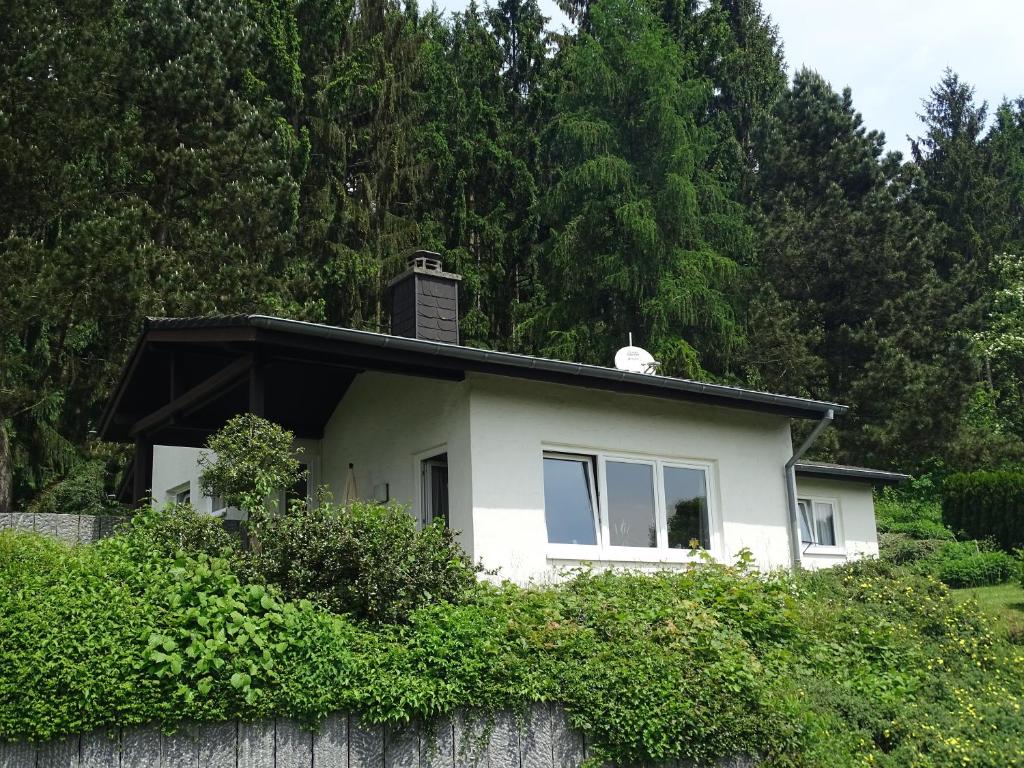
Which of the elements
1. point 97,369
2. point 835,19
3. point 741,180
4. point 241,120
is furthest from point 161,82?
point 741,180

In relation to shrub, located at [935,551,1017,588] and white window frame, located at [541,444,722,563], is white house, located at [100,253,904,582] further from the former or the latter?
shrub, located at [935,551,1017,588]

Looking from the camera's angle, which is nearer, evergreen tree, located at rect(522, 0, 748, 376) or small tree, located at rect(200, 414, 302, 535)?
small tree, located at rect(200, 414, 302, 535)

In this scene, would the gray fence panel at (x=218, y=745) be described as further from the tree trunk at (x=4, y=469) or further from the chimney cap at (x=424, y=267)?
the tree trunk at (x=4, y=469)

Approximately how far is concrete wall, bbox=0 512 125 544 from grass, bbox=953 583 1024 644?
999 centimetres

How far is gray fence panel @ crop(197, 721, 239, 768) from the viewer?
6.45 meters

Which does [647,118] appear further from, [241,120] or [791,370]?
[241,120]

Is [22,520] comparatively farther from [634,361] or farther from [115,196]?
[115,196]

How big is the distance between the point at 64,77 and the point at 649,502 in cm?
1456

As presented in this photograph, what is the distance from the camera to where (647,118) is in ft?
103

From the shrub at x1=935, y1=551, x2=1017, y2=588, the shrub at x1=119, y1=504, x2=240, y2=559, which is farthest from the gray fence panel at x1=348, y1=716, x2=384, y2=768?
the shrub at x1=935, y1=551, x2=1017, y2=588

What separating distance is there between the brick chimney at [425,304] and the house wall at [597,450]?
252 cm

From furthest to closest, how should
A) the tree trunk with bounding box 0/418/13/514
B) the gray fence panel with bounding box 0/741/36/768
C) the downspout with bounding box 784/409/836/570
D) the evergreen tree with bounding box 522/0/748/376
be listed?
the evergreen tree with bounding box 522/0/748/376
the tree trunk with bounding box 0/418/13/514
the downspout with bounding box 784/409/836/570
the gray fence panel with bounding box 0/741/36/768

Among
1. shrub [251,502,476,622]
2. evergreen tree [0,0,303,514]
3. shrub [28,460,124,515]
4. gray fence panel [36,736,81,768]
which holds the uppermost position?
evergreen tree [0,0,303,514]

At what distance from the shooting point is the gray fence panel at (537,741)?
7434 millimetres
